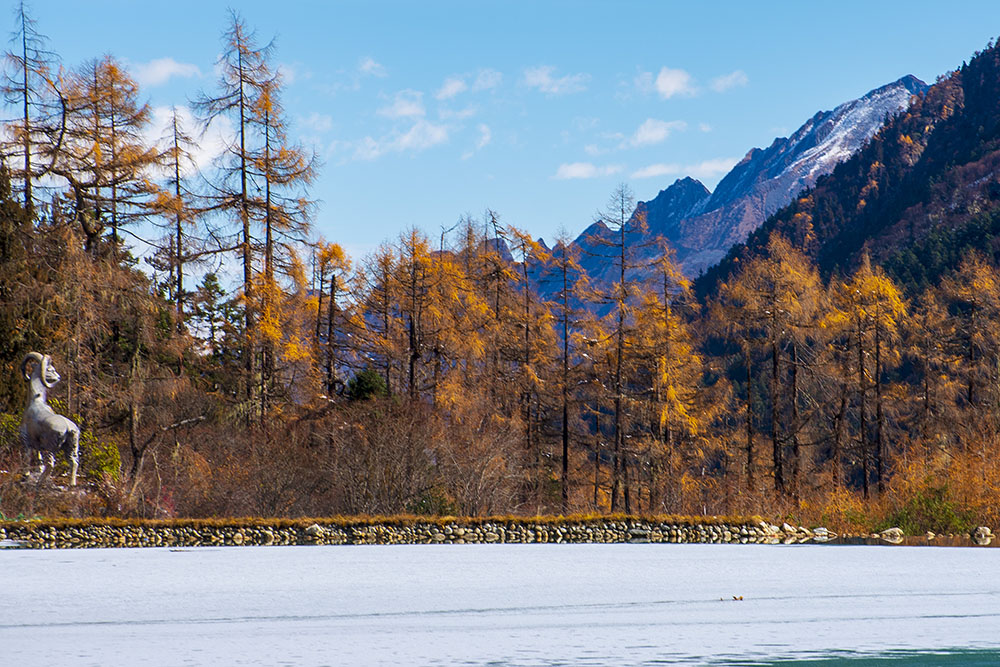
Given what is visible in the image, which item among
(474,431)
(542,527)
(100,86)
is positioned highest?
(100,86)

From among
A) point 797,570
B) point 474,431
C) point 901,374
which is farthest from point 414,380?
point 901,374

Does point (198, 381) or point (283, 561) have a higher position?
point (198, 381)

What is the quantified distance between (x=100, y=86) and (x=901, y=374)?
49.5 m

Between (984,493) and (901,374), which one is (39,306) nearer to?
(984,493)

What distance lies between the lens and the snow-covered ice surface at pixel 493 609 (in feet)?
21.9

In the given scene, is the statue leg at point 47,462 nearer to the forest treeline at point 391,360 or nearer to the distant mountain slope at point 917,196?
the forest treeline at point 391,360

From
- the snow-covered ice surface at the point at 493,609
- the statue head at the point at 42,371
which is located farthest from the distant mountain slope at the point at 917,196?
the snow-covered ice surface at the point at 493,609

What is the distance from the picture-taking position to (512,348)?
33750 mm

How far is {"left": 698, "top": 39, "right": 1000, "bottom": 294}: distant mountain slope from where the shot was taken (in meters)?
70.1

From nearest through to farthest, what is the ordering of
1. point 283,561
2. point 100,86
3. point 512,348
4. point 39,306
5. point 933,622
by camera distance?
point 933,622, point 283,561, point 39,306, point 100,86, point 512,348

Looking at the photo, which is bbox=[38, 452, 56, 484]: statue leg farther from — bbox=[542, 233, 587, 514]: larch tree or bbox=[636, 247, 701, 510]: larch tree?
bbox=[636, 247, 701, 510]: larch tree

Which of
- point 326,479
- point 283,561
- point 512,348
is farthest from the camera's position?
point 512,348

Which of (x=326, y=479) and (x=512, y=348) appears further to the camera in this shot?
(x=512, y=348)

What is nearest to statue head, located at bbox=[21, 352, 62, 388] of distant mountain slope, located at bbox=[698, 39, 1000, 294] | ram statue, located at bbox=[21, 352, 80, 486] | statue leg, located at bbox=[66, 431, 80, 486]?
ram statue, located at bbox=[21, 352, 80, 486]
